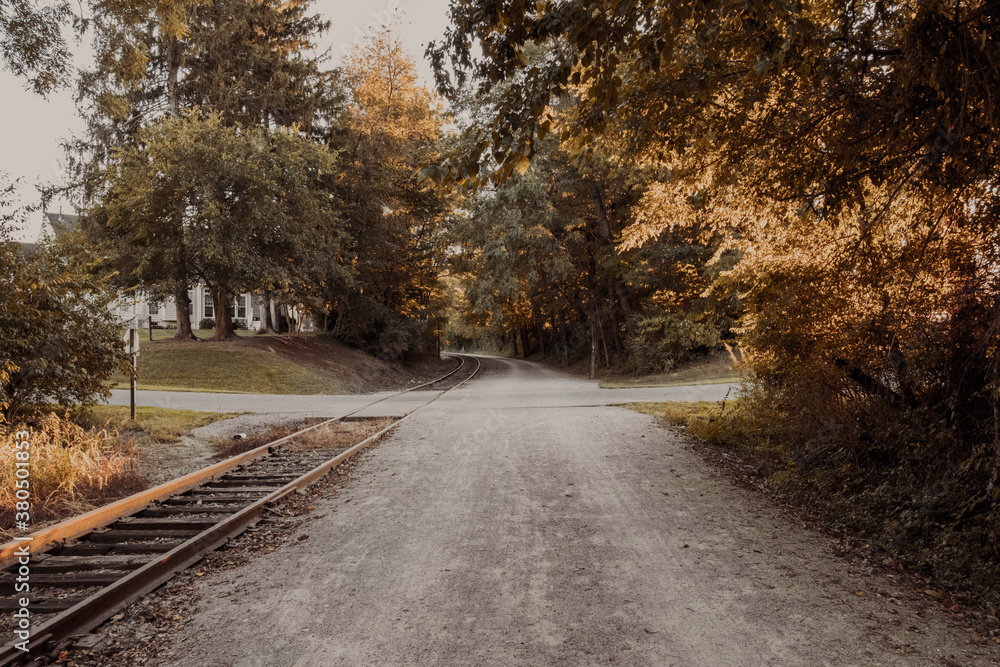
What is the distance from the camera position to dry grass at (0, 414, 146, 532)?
5910 mm

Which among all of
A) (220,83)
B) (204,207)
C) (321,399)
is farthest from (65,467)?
(220,83)

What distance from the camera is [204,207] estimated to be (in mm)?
21734

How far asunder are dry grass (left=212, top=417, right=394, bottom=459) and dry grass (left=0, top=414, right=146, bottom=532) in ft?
6.23

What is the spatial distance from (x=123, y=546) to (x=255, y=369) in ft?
62.1

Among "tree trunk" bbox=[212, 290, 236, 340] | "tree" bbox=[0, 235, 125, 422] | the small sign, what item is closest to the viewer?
"tree" bbox=[0, 235, 125, 422]

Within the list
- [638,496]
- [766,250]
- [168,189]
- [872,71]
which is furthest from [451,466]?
[168,189]

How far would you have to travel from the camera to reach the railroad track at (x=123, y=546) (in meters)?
3.70

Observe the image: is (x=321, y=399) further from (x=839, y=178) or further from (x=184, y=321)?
(x=839, y=178)

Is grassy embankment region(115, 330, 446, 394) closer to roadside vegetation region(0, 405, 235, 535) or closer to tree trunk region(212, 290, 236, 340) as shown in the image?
tree trunk region(212, 290, 236, 340)

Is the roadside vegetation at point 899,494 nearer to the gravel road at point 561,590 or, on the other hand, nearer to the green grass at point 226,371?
the gravel road at point 561,590

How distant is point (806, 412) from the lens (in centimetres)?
703

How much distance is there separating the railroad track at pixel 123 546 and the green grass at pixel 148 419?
146 inches

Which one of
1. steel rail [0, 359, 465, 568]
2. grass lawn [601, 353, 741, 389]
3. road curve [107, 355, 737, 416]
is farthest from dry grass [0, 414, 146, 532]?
grass lawn [601, 353, 741, 389]

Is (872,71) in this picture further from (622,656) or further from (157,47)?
(157,47)
